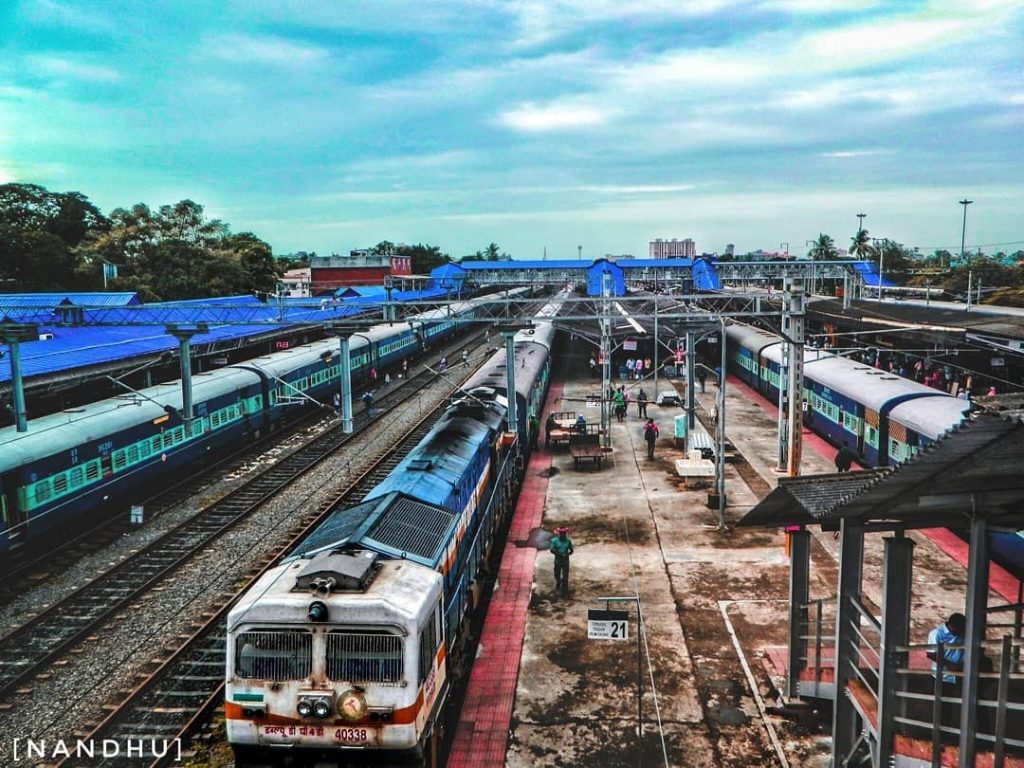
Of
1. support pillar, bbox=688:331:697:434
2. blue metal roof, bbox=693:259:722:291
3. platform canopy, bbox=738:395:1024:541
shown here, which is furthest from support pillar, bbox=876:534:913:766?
blue metal roof, bbox=693:259:722:291

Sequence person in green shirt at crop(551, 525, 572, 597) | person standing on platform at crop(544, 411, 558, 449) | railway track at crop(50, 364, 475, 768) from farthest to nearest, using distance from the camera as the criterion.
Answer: person standing on platform at crop(544, 411, 558, 449)
person in green shirt at crop(551, 525, 572, 597)
railway track at crop(50, 364, 475, 768)

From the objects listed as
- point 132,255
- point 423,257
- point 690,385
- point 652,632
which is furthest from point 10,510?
point 423,257

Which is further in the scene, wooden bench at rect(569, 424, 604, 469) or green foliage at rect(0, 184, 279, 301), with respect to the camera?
green foliage at rect(0, 184, 279, 301)

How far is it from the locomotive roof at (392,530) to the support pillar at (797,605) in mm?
5063

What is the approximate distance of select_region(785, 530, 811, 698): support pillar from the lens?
11461mm

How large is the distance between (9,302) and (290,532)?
99.8 feet

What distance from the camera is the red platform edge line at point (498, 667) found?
11.1 metres

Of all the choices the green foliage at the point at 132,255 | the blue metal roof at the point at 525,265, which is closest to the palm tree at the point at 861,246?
the blue metal roof at the point at 525,265

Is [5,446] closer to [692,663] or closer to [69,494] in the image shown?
[69,494]

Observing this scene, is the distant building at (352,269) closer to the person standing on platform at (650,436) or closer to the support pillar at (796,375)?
the person standing on platform at (650,436)

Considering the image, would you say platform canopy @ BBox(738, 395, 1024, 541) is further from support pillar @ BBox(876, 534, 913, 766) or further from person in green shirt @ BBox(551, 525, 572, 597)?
person in green shirt @ BBox(551, 525, 572, 597)

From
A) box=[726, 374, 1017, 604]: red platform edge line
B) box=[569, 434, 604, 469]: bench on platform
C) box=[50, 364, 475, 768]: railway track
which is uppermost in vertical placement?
box=[569, 434, 604, 469]: bench on platform

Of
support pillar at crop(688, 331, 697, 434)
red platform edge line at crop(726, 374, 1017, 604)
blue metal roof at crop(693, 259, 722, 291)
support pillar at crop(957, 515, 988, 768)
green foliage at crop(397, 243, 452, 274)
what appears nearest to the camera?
support pillar at crop(957, 515, 988, 768)

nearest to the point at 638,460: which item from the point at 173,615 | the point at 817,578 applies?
the point at 817,578
